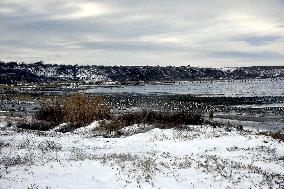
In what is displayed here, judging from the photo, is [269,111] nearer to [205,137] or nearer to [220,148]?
[205,137]

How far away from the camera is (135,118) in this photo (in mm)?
33156

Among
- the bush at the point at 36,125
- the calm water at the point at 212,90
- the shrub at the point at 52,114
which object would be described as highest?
the shrub at the point at 52,114

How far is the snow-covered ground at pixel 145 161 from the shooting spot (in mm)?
14492

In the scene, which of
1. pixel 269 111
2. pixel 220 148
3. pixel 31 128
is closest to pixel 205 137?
pixel 220 148

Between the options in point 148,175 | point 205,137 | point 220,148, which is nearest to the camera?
point 148,175

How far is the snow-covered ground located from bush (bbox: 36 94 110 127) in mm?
7342

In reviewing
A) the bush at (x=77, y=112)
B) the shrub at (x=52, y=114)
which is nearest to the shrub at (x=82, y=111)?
the bush at (x=77, y=112)

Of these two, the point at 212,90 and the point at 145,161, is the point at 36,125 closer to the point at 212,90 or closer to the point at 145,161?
the point at 145,161

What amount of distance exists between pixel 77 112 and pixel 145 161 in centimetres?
1736

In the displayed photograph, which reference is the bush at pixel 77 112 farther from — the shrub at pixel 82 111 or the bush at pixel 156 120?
the bush at pixel 156 120

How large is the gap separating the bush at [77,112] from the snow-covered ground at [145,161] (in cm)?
734

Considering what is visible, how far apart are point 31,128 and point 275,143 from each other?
1852 cm

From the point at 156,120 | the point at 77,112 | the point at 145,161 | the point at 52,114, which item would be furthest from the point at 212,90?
the point at 145,161

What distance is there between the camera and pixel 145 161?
17500 millimetres
